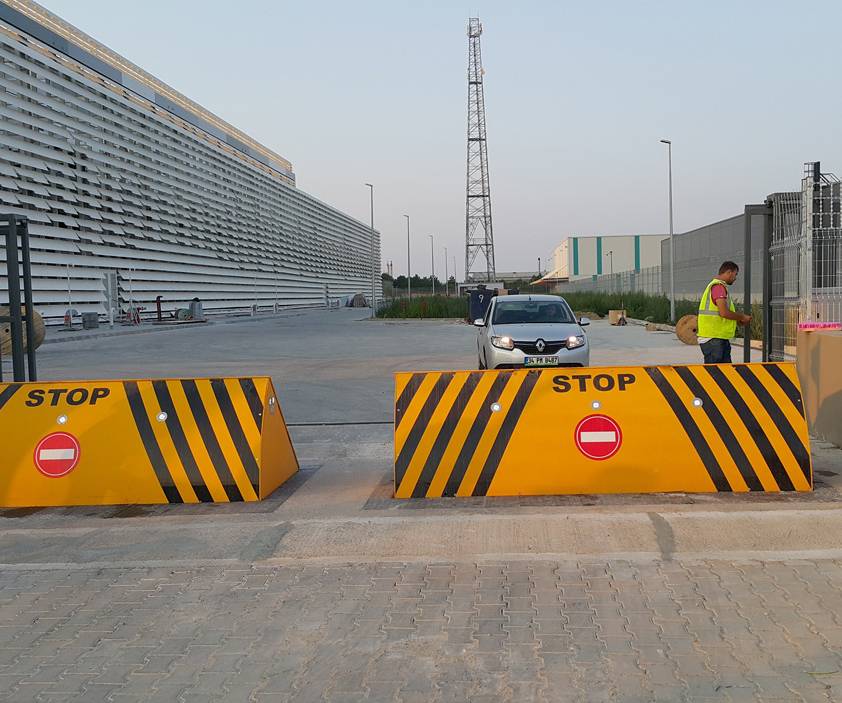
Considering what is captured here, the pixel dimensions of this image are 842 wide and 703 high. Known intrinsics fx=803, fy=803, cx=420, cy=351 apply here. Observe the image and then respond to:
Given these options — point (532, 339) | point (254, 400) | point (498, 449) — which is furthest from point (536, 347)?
point (254, 400)

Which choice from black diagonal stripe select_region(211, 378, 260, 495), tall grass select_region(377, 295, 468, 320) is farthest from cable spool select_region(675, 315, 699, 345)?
Result: tall grass select_region(377, 295, 468, 320)

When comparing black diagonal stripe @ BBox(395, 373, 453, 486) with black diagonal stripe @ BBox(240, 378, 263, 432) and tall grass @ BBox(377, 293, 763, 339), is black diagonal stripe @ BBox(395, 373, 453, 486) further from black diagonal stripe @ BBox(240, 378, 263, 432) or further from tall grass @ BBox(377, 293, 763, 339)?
tall grass @ BBox(377, 293, 763, 339)

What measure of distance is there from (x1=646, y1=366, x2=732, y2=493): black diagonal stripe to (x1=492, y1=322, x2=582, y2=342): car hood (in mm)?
6331

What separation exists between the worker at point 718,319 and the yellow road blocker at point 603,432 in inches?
86.5

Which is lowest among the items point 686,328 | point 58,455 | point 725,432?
point 58,455

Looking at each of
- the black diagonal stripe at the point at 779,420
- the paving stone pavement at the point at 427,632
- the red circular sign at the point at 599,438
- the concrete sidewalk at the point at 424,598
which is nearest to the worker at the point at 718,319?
the concrete sidewalk at the point at 424,598

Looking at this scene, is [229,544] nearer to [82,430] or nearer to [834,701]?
[82,430]

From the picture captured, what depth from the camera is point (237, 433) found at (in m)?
6.71

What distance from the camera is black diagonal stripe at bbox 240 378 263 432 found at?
6.70 meters

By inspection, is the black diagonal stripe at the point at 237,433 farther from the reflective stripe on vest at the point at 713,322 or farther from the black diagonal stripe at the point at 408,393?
the reflective stripe on vest at the point at 713,322

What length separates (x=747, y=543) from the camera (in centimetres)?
520

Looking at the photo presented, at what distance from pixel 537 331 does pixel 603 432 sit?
266 inches

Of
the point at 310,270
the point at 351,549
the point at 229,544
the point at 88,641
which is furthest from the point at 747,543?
the point at 310,270

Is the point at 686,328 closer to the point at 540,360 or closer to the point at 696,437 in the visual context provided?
the point at 540,360
